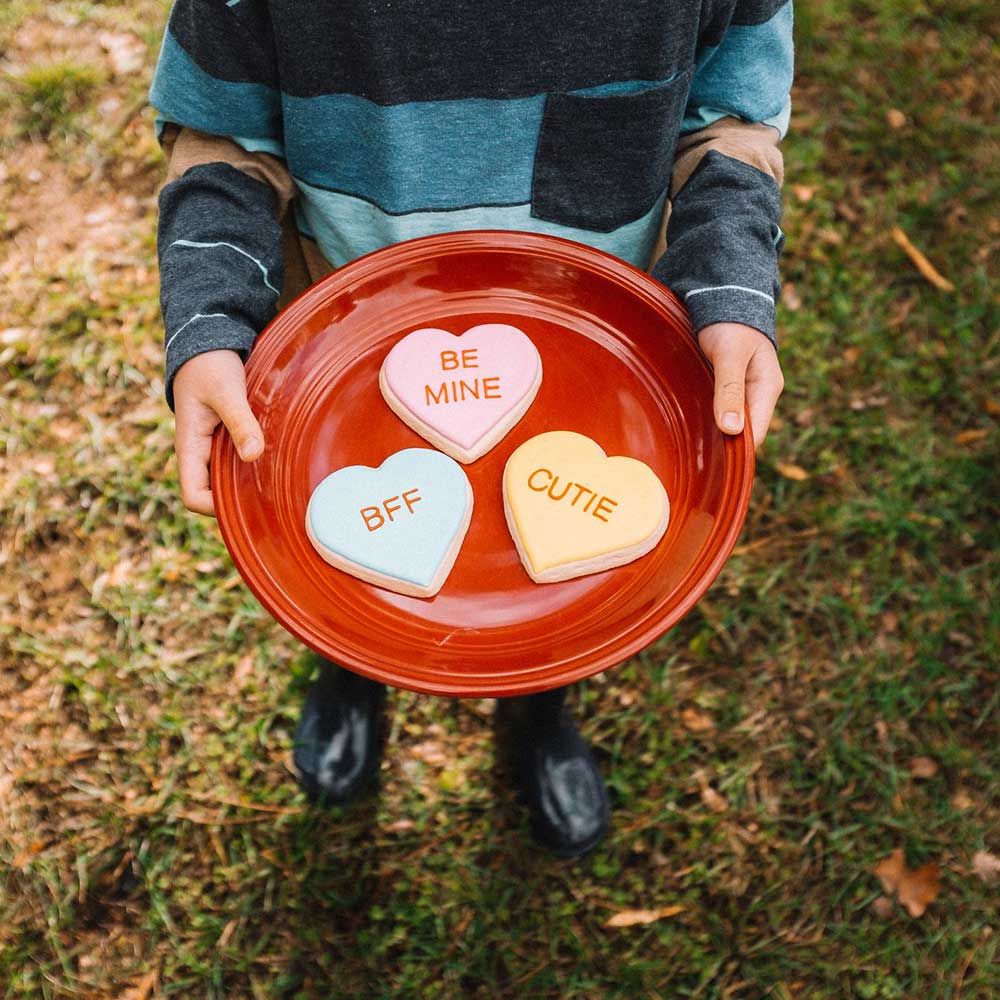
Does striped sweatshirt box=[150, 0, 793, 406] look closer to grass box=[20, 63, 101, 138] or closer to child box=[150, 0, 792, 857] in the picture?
child box=[150, 0, 792, 857]

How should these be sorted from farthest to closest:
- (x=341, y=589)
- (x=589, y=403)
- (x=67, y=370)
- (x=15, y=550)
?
(x=67, y=370) → (x=15, y=550) → (x=589, y=403) → (x=341, y=589)

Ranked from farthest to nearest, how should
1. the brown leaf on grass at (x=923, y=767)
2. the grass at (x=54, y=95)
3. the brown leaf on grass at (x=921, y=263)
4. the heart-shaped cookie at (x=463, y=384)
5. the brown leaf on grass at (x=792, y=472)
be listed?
the grass at (x=54, y=95) → the brown leaf on grass at (x=921, y=263) → the brown leaf on grass at (x=792, y=472) → the brown leaf on grass at (x=923, y=767) → the heart-shaped cookie at (x=463, y=384)

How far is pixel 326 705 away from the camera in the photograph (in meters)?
2.18

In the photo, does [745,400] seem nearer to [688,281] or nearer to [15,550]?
[688,281]

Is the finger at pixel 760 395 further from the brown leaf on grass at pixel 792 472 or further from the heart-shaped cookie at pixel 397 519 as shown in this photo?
the brown leaf on grass at pixel 792 472

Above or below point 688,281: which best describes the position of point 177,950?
below

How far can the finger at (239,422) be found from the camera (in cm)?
127

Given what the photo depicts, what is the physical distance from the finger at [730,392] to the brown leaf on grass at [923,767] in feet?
4.65

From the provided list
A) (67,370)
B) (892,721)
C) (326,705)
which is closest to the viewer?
(326,705)

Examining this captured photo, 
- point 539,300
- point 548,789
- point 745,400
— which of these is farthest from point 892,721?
point 539,300

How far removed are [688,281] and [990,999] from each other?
1.75m

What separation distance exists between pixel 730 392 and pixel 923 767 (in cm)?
146

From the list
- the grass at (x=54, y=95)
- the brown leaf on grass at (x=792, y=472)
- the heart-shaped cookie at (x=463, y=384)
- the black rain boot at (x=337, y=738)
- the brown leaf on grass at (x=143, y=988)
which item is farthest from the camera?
the grass at (x=54, y=95)

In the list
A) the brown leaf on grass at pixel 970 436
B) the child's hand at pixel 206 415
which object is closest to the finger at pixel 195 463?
the child's hand at pixel 206 415
